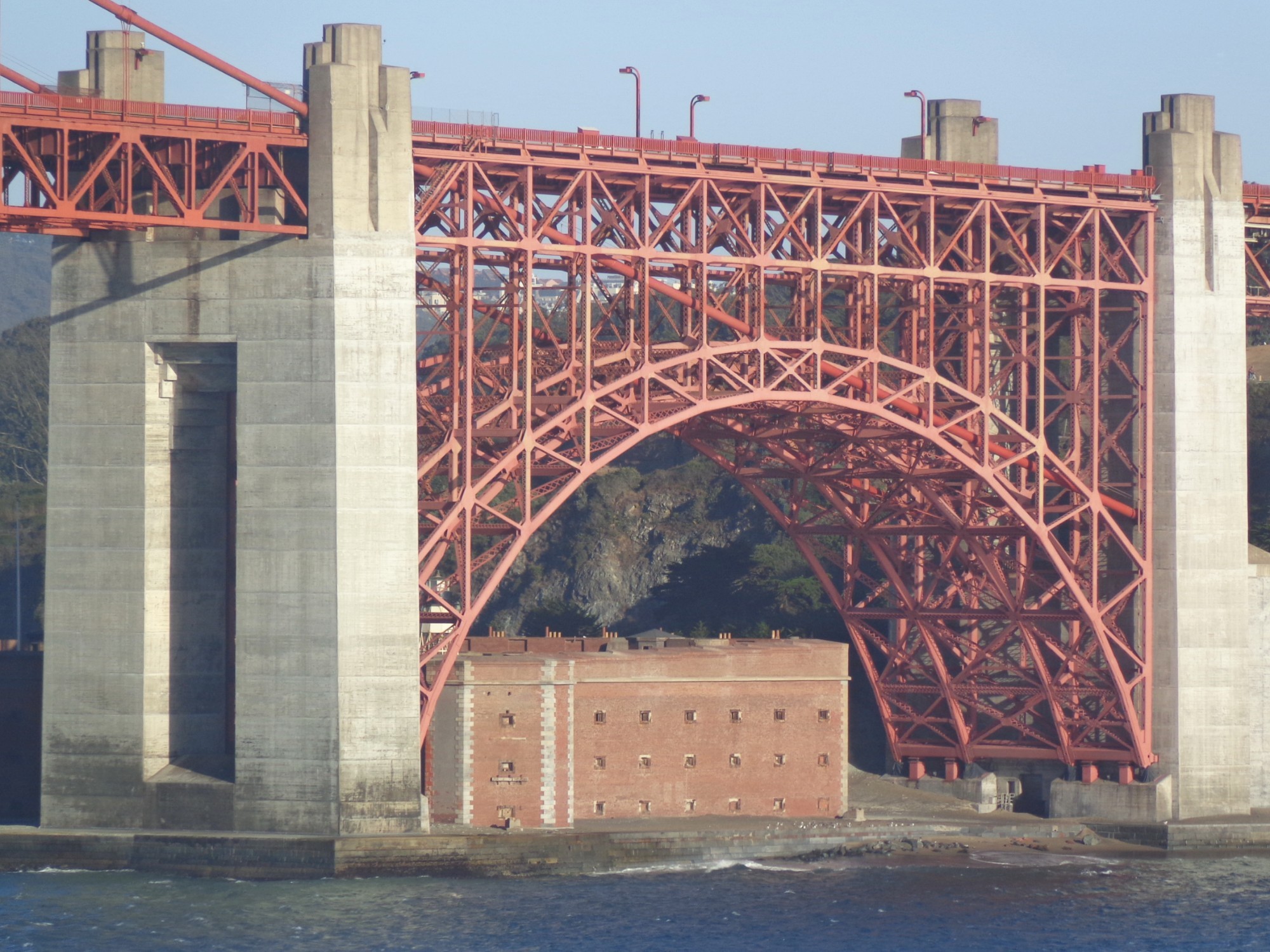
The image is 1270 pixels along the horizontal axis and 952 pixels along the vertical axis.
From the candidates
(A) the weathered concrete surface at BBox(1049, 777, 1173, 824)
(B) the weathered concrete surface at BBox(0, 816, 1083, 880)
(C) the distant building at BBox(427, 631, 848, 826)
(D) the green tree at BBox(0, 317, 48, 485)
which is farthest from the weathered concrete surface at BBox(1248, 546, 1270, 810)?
(D) the green tree at BBox(0, 317, 48, 485)

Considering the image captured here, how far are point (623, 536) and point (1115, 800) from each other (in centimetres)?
7331

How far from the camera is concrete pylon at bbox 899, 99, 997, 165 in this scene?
80.7 m

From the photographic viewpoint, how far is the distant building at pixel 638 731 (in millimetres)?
70188

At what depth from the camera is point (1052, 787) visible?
265 ft

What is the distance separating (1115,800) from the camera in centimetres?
7919

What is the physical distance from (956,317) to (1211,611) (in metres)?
12.8

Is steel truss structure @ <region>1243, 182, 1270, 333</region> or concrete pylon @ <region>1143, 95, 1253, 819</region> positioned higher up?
steel truss structure @ <region>1243, 182, 1270, 333</region>

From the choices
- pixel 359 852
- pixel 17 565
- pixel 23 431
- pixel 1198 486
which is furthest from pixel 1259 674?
pixel 23 431

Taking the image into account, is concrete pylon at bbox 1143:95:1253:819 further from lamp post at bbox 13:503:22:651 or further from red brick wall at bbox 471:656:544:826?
lamp post at bbox 13:503:22:651

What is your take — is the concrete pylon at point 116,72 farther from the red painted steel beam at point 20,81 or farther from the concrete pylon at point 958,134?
the concrete pylon at point 958,134

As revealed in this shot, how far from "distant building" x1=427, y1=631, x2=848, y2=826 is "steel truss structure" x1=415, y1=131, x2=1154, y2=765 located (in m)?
2.59

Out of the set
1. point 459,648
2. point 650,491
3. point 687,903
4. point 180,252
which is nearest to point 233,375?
point 180,252

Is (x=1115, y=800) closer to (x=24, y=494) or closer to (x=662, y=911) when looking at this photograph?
(x=662, y=911)

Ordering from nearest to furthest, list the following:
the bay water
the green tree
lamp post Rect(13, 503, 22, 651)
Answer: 1. the bay water
2. lamp post Rect(13, 503, 22, 651)
3. the green tree
